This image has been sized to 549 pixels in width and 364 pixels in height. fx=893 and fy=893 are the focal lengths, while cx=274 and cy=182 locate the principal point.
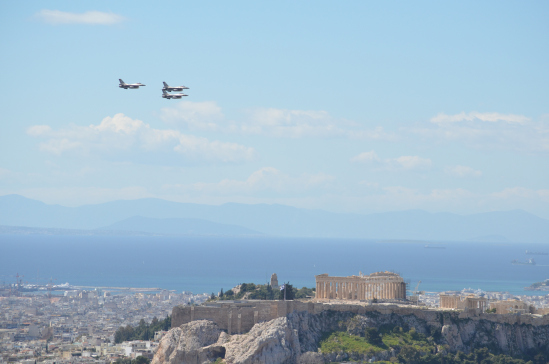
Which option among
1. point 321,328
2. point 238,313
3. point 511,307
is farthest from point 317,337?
point 511,307

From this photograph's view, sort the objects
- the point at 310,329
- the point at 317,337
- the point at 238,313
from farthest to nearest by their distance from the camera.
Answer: the point at 310,329 < the point at 238,313 < the point at 317,337

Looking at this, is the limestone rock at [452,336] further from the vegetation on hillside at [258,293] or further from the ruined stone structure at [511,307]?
the vegetation on hillside at [258,293]

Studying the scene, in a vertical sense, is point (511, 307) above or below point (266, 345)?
above

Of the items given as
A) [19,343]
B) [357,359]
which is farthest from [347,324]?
[19,343]

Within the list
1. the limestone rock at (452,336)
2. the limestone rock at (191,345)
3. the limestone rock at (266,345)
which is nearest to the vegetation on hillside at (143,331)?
the limestone rock at (191,345)

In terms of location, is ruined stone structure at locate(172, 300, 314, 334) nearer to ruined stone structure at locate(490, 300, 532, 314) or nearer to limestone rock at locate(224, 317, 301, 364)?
limestone rock at locate(224, 317, 301, 364)

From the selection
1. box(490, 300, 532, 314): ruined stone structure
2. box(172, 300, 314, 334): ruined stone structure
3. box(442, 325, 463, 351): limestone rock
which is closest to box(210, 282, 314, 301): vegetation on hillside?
box(172, 300, 314, 334): ruined stone structure

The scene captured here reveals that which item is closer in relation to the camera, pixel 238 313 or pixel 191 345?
pixel 191 345

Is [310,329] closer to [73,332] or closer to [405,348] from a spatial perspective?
[405,348]

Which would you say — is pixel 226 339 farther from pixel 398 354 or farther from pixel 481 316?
pixel 481 316
